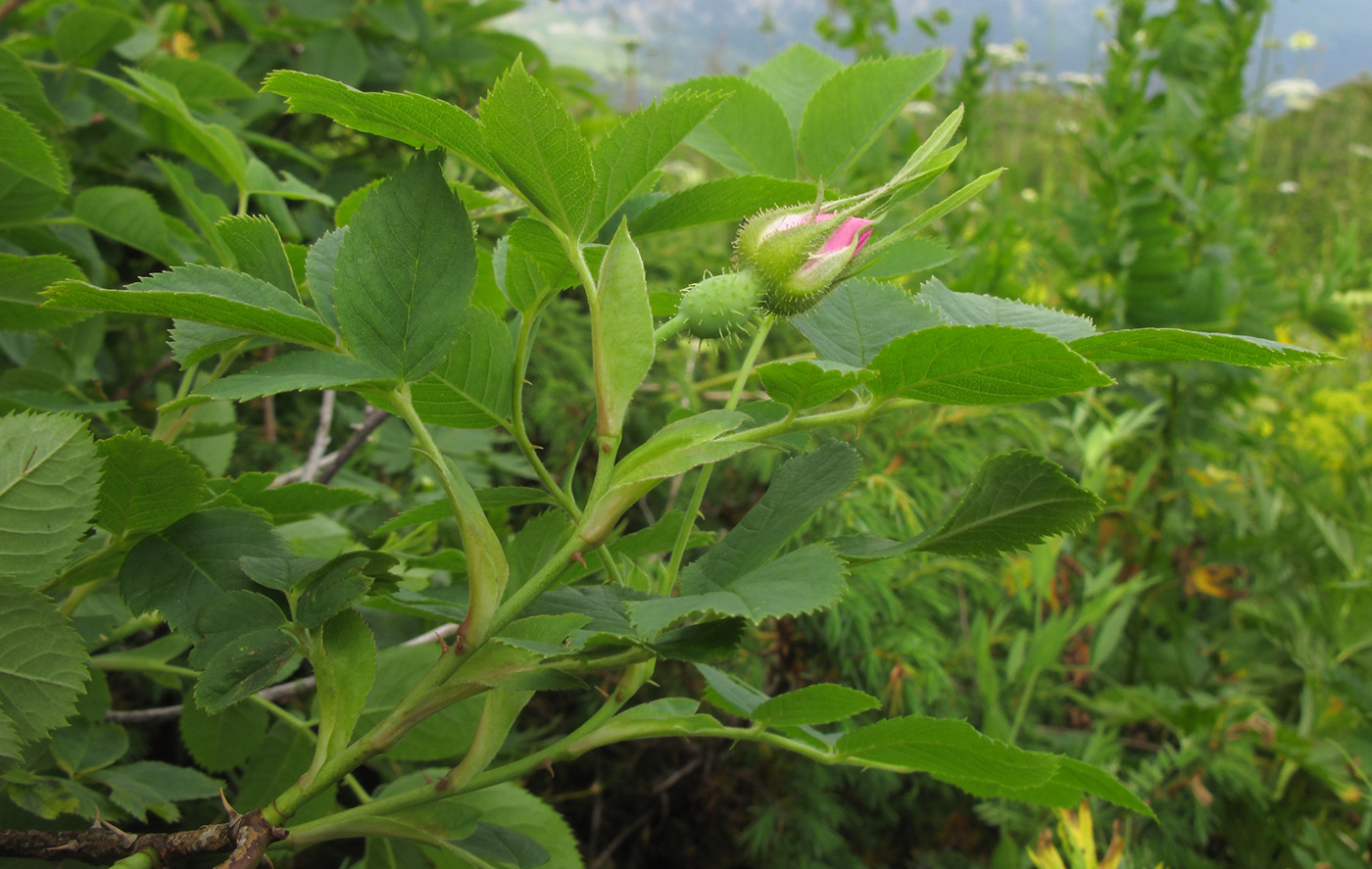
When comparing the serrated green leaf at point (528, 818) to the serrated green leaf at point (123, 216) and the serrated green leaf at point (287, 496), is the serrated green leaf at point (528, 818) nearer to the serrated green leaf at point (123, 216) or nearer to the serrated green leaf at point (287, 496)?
the serrated green leaf at point (287, 496)

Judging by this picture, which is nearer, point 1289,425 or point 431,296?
point 431,296

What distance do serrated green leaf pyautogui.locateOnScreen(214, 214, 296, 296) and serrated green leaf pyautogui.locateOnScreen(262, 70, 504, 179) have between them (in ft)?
0.21

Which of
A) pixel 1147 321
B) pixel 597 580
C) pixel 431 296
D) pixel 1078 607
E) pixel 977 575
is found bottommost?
pixel 1078 607

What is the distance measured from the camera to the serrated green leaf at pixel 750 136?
0.47 m

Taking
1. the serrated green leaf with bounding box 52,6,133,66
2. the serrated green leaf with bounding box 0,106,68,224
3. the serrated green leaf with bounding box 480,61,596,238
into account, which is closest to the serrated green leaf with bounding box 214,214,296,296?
the serrated green leaf with bounding box 480,61,596,238

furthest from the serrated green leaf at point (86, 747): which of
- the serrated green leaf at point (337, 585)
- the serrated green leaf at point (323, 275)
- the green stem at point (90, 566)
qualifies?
the serrated green leaf at point (323, 275)

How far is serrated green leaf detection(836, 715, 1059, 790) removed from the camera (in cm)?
37

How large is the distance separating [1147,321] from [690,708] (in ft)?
5.29

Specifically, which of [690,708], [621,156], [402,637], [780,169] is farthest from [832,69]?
[402,637]

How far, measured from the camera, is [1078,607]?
4.96ft

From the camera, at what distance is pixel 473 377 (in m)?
0.40

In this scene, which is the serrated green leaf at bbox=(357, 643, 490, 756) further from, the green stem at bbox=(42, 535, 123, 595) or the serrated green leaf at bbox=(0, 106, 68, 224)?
the serrated green leaf at bbox=(0, 106, 68, 224)

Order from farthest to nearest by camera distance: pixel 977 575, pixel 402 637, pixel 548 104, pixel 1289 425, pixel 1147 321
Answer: pixel 1289 425 → pixel 1147 321 → pixel 977 575 → pixel 402 637 → pixel 548 104

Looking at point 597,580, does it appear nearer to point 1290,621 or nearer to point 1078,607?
point 1078,607
